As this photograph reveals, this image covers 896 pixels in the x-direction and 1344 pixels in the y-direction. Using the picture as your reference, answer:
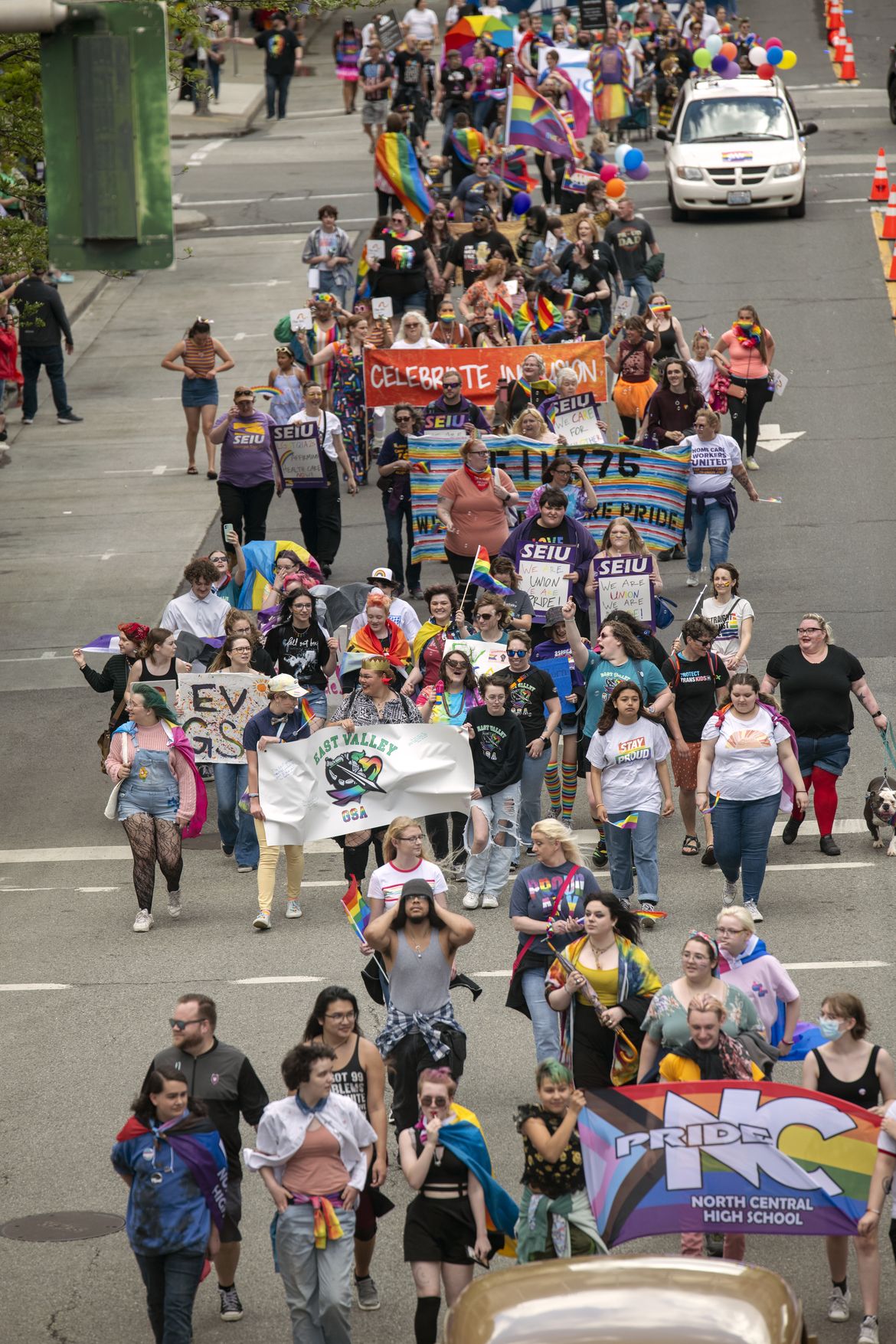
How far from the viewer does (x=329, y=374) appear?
22391 millimetres

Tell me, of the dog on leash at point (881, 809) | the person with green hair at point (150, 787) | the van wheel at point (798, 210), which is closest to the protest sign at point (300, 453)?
the person with green hair at point (150, 787)

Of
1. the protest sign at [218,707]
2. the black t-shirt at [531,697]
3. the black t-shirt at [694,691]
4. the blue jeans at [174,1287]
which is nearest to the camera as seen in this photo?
the blue jeans at [174,1287]

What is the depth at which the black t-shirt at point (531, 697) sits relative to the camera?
1395 centimetres

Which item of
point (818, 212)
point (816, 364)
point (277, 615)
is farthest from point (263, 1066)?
point (818, 212)

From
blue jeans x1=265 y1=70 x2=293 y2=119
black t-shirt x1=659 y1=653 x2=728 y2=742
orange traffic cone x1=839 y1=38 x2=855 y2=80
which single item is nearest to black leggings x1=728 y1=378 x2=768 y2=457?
black t-shirt x1=659 y1=653 x2=728 y2=742

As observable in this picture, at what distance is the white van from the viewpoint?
1261 inches

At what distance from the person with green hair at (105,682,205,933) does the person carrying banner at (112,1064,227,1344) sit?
16.9ft

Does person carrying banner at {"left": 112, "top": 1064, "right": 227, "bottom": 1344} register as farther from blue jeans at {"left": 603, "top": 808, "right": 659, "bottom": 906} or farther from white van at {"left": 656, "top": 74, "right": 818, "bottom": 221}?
white van at {"left": 656, "top": 74, "right": 818, "bottom": 221}

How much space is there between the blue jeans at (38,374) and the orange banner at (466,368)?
18.6 feet

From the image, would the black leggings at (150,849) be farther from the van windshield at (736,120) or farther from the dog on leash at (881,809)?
the van windshield at (736,120)

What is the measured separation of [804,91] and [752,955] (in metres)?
36.4

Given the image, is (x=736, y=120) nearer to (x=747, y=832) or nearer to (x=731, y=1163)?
(x=747, y=832)

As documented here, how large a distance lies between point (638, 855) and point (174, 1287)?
5.25 m

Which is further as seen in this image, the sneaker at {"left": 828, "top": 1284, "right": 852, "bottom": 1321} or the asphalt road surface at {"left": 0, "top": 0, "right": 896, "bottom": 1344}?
the asphalt road surface at {"left": 0, "top": 0, "right": 896, "bottom": 1344}
